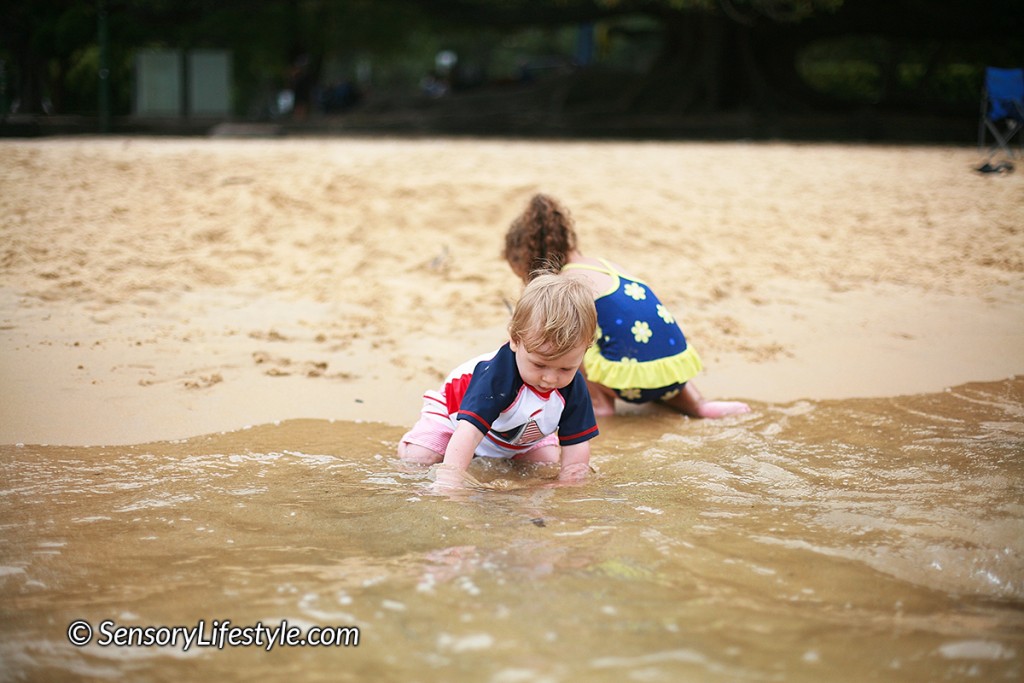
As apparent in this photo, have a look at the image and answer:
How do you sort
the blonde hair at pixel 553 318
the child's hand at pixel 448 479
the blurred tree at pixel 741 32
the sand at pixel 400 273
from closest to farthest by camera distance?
the blonde hair at pixel 553 318 → the child's hand at pixel 448 479 → the sand at pixel 400 273 → the blurred tree at pixel 741 32

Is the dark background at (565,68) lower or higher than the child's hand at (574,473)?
higher

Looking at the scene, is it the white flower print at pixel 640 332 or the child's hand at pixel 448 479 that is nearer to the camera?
the child's hand at pixel 448 479

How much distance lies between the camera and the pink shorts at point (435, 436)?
11.8 feet

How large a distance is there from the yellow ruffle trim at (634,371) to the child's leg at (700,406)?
0.12 metres

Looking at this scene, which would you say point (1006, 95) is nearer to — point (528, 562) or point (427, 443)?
point (427, 443)

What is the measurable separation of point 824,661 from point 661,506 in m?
1.07

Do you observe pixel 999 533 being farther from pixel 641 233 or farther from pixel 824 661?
pixel 641 233

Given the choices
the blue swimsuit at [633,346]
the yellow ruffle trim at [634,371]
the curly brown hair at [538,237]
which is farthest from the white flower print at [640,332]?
the curly brown hair at [538,237]

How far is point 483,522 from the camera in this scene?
2.90 m

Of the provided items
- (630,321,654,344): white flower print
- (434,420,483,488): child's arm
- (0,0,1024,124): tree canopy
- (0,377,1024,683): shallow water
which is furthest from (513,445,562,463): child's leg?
(0,0,1024,124): tree canopy

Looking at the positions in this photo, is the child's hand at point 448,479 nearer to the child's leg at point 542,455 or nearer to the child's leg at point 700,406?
the child's leg at point 542,455

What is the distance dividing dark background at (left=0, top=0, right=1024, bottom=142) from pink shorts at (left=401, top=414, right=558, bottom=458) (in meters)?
9.73

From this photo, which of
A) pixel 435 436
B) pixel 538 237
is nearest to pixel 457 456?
pixel 435 436

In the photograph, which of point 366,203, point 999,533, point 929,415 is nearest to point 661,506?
point 999,533
